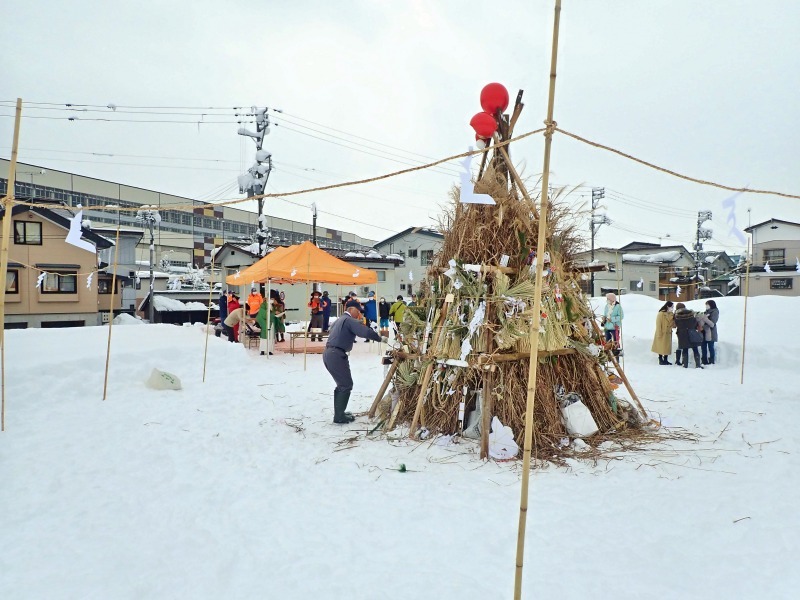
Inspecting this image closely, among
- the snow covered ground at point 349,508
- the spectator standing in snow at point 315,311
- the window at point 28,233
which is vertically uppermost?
the window at point 28,233

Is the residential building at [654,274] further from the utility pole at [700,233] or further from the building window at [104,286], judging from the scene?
the building window at [104,286]

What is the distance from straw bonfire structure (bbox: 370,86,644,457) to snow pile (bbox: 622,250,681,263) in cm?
3815

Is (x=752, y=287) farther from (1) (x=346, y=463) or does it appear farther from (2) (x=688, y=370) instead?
(1) (x=346, y=463)

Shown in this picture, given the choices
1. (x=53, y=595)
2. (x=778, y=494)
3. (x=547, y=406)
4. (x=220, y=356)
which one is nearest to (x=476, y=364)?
(x=547, y=406)

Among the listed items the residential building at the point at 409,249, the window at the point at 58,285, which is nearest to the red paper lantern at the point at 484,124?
the window at the point at 58,285

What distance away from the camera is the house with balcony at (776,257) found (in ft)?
116

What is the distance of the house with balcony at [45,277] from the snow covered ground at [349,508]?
19.2 meters

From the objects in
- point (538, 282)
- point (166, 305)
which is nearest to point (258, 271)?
point (538, 282)

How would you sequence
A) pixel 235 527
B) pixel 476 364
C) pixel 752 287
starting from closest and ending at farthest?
pixel 235 527 → pixel 476 364 → pixel 752 287

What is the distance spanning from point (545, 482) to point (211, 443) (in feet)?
12.4

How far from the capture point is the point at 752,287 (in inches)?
1455

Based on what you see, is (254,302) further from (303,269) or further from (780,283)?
(780,283)

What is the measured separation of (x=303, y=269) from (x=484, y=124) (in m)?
7.71

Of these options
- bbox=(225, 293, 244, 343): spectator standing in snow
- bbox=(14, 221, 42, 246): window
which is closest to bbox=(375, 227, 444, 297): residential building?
bbox=(225, 293, 244, 343): spectator standing in snow
